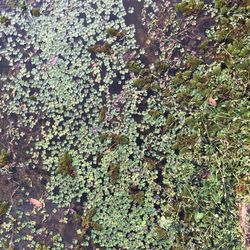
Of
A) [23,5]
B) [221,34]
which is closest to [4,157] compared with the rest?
[23,5]

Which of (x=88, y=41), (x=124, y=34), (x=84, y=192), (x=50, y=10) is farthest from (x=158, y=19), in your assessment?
(x=84, y=192)

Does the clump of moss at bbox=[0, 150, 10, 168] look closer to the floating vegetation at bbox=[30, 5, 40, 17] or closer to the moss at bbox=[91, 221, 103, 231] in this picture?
the moss at bbox=[91, 221, 103, 231]

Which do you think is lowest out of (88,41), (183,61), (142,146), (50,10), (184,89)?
(142,146)

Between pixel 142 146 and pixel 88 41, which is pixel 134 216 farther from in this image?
pixel 88 41

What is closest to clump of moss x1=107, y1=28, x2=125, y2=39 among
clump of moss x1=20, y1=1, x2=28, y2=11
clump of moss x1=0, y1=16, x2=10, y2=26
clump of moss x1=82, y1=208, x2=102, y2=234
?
clump of moss x1=20, y1=1, x2=28, y2=11

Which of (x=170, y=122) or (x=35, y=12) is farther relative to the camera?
(x=35, y=12)

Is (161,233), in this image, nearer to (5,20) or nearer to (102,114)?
(102,114)
